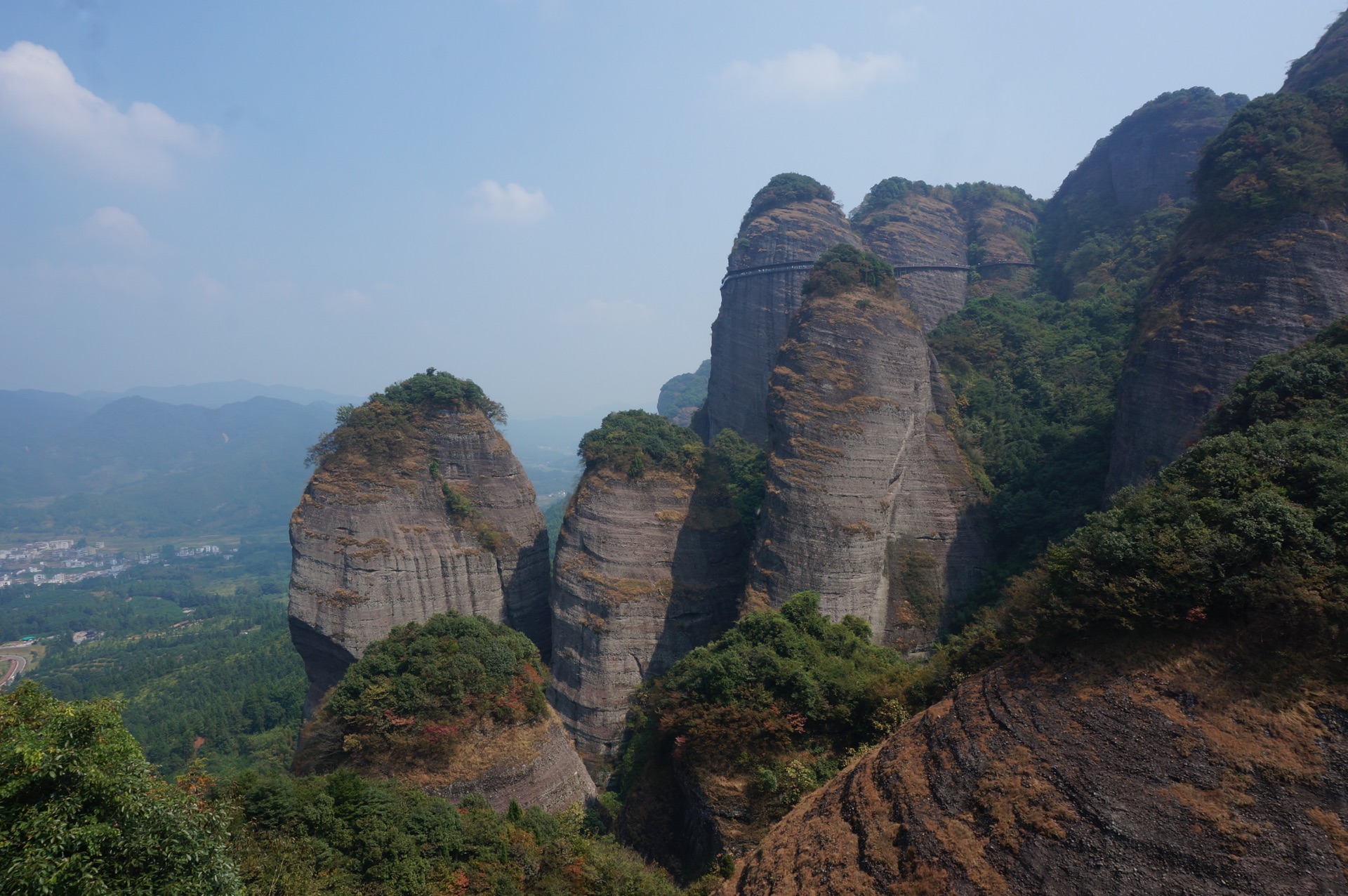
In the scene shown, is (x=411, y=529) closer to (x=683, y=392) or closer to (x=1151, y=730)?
(x=1151, y=730)

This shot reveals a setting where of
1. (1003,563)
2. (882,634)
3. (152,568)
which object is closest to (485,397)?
(882,634)

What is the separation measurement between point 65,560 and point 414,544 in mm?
170515

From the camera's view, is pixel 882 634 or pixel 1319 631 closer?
pixel 1319 631

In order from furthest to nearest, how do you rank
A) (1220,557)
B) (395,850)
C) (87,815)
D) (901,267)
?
(901,267) → (395,850) → (1220,557) → (87,815)

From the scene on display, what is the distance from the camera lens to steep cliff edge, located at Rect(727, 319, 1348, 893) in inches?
291

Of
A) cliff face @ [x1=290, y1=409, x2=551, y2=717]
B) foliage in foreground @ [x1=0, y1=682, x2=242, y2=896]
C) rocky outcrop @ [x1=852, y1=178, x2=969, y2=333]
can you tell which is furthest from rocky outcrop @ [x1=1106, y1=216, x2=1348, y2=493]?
foliage in foreground @ [x1=0, y1=682, x2=242, y2=896]

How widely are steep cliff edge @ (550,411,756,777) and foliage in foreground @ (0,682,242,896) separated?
1824 centimetres

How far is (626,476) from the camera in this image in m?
27.8

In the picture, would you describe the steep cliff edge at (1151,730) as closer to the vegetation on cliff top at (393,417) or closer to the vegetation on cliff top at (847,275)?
the vegetation on cliff top at (847,275)

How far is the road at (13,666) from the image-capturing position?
6450 centimetres

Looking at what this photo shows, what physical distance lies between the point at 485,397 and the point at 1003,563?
24.8 m

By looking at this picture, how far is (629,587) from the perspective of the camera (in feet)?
85.9

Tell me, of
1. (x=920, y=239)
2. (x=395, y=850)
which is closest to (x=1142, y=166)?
(x=920, y=239)

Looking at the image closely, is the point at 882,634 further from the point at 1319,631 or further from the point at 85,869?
the point at 85,869
